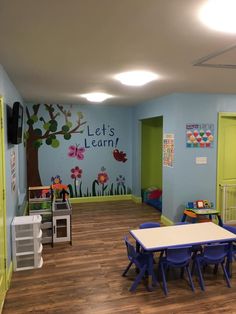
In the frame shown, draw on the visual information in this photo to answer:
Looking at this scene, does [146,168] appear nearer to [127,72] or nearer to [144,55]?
[127,72]

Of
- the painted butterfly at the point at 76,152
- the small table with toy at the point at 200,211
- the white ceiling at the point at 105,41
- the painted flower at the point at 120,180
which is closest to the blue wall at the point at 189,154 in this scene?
the small table with toy at the point at 200,211

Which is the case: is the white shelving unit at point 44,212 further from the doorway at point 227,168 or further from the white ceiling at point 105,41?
the doorway at point 227,168

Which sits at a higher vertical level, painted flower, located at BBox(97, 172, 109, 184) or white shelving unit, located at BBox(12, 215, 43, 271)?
painted flower, located at BBox(97, 172, 109, 184)

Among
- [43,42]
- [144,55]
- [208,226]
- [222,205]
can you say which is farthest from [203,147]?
[43,42]

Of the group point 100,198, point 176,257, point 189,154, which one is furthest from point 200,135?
point 100,198

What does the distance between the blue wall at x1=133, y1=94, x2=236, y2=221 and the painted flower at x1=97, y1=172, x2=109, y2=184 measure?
2.54 m

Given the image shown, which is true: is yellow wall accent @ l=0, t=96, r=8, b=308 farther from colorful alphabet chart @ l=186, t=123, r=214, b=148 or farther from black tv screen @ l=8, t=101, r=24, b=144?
colorful alphabet chart @ l=186, t=123, r=214, b=148

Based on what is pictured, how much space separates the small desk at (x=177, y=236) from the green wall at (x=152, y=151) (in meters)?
3.80

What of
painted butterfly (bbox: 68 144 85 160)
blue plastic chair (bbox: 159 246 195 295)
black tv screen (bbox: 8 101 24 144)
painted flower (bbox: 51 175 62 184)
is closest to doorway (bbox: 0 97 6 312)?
black tv screen (bbox: 8 101 24 144)

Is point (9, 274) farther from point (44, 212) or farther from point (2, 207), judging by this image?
point (44, 212)

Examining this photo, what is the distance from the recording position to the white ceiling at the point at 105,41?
171 cm

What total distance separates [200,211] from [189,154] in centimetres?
107

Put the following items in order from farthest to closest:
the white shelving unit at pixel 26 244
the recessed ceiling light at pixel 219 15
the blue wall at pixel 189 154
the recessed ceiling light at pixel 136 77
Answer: the blue wall at pixel 189 154 → the white shelving unit at pixel 26 244 → the recessed ceiling light at pixel 136 77 → the recessed ceiling light at pixel 219 15

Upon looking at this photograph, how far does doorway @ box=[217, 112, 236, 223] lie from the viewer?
542cm
